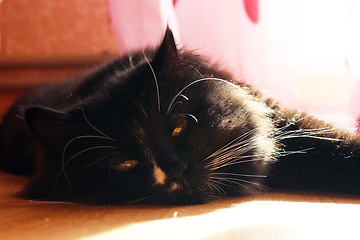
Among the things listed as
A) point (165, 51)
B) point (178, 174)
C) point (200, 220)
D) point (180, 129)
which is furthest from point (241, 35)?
point (200, 220)

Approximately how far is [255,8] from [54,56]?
1579 millimetres

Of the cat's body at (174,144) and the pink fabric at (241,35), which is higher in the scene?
the pink fabric at (241,35)

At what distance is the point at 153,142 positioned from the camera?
0.73m

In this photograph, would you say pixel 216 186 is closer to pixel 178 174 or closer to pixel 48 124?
pixel 178 174

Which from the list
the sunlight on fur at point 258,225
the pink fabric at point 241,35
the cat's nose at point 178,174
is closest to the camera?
the sunlight on fur at point 258,225

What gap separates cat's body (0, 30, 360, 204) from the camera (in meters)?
0.73

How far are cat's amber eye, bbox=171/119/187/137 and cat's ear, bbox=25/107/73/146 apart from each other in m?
0.30

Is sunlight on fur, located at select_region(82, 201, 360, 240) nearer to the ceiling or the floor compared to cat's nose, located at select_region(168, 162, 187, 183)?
nearer to the floor

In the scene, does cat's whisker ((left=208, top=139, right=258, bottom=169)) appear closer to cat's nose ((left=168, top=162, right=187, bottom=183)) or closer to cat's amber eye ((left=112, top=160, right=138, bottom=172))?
cat's nose ((left=168, top=162, right=187, bottom=183))

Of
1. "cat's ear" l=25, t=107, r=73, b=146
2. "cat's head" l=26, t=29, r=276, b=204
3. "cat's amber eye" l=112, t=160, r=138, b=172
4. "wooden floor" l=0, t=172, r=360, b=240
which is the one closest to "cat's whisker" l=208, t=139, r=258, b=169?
"cat's head" l=26, t=29, r=276, b=204

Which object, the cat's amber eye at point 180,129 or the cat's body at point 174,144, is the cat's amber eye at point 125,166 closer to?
the cat's body at point 174,144

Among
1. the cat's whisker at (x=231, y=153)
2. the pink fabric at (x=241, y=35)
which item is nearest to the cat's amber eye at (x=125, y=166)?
the cat's whisker at (x=231, y=153)

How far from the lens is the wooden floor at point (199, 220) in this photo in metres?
0.51

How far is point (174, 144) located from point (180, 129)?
50mm
